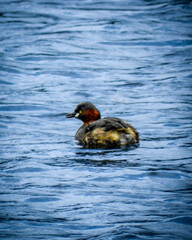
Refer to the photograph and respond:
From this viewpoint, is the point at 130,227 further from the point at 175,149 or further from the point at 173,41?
the point at 173,41

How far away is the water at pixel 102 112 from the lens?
639cm

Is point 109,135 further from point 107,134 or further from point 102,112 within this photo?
point 102,112

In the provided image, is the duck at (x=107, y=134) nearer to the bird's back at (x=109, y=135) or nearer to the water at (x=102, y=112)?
the bird's back at (x=109, y=135)

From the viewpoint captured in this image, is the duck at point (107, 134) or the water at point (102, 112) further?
the duck at point (107, 134)

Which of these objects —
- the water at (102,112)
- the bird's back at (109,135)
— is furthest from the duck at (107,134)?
the water at (102,112)

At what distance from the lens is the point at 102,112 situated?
12578 mm

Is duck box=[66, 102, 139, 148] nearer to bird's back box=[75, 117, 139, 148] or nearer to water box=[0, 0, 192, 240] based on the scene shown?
bird's back box=[75, 117, 139, 148]

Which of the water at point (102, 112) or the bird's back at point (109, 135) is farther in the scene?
the bird's back at point (109, 135)

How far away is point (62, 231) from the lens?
6.06 meters

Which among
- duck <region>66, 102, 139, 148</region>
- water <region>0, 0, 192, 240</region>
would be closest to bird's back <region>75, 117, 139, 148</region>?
duck <region>66, 102, 139, 148</region>

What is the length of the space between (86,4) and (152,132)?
15413mm

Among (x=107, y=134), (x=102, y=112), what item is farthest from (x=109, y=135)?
(x=102, y=112)

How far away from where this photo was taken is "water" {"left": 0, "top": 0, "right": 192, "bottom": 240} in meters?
6.39

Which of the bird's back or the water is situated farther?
the bird's back
